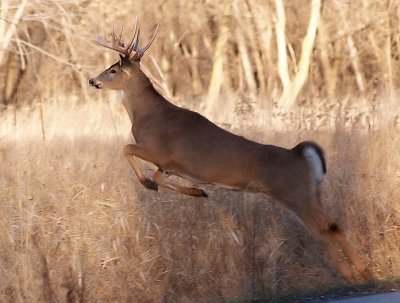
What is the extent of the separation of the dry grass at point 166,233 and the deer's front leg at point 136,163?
0.61m

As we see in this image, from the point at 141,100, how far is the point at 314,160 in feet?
6.34

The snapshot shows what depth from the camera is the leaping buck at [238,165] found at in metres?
9.88

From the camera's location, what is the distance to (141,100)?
10492mm

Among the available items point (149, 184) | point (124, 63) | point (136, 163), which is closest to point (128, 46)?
point (124, 63)

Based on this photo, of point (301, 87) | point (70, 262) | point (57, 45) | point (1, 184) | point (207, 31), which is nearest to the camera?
point (70, 262)

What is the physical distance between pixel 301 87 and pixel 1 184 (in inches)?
576

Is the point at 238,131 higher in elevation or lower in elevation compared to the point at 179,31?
lower

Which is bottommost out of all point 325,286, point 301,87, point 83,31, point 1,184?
point 325,286

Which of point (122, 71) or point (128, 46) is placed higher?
point (128, 46)

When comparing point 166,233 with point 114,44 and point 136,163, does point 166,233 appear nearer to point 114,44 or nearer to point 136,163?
point 136,163

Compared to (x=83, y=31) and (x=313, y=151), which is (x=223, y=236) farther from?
(x=83, y=31)

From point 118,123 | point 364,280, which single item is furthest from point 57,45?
point 364,280

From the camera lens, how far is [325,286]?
32.3ft

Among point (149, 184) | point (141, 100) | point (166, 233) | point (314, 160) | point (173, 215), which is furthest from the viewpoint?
point (141, 100)
